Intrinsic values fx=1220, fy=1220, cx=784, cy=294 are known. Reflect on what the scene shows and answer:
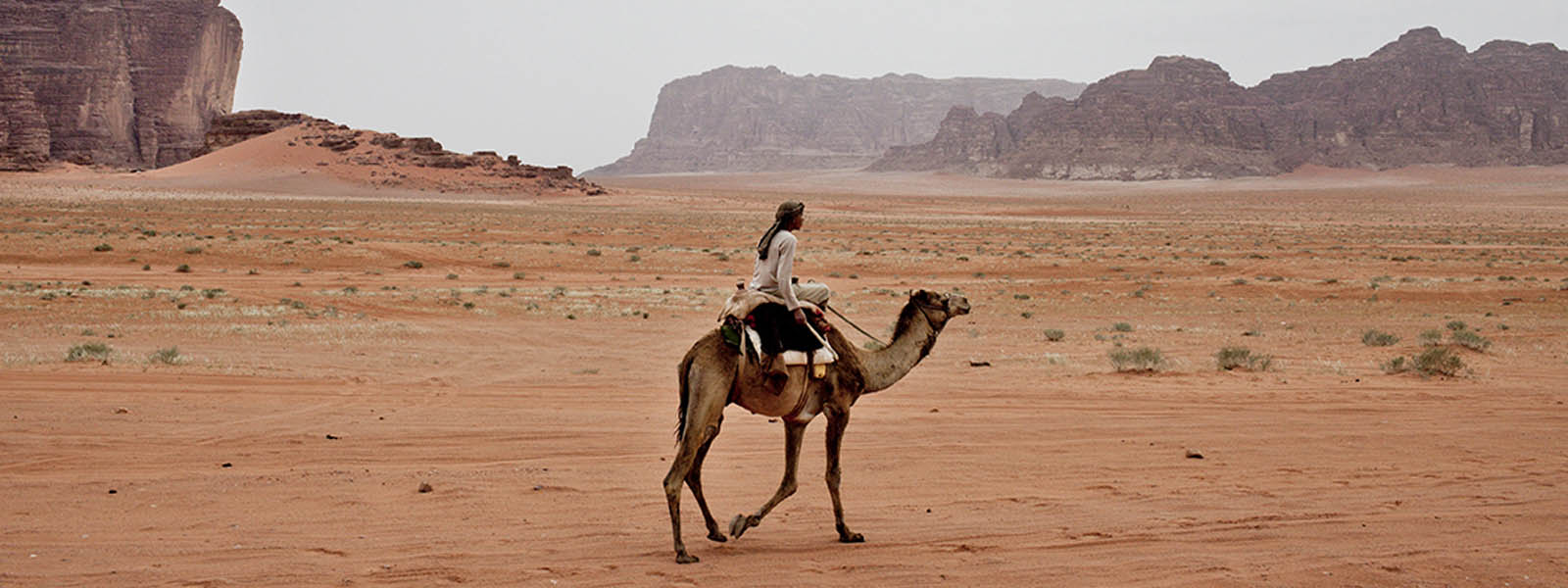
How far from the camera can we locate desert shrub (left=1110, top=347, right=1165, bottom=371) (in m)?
17.3

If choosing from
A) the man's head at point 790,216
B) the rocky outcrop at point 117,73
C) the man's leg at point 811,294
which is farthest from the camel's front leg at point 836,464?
the rocky outcrop at point 117,73

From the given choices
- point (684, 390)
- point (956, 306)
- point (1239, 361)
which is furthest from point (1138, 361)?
point (684, 390)

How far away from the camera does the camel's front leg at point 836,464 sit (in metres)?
7.97

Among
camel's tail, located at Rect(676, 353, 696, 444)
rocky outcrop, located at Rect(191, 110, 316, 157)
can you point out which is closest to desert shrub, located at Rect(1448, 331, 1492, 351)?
camel's tail, located at Rect(676, 353, 696, 444)

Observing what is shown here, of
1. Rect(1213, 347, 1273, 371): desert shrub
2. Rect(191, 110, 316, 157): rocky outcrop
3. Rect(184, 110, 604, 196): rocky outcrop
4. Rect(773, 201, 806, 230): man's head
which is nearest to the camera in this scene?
Answer: Rect(773, 201, 806, 230): man's head

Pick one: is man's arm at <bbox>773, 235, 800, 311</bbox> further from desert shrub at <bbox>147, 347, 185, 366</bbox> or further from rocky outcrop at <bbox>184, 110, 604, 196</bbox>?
rocky outcrop at <bbox>184, 110, 604, 196</bbox>

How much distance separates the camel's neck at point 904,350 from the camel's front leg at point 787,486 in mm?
560

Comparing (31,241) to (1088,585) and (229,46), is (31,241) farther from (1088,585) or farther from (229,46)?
(229,46)

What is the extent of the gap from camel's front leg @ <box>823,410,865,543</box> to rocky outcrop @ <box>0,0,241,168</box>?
495 feet

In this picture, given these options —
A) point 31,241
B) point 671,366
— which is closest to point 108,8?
point 31,241

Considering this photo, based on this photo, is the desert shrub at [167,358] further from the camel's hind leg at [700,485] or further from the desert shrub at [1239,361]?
the desert shrub at [1239,361]

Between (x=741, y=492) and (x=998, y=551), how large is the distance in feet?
8.61

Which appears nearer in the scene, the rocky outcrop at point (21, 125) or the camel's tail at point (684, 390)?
the camel's tail at point (684, 390)

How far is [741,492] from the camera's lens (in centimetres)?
988
